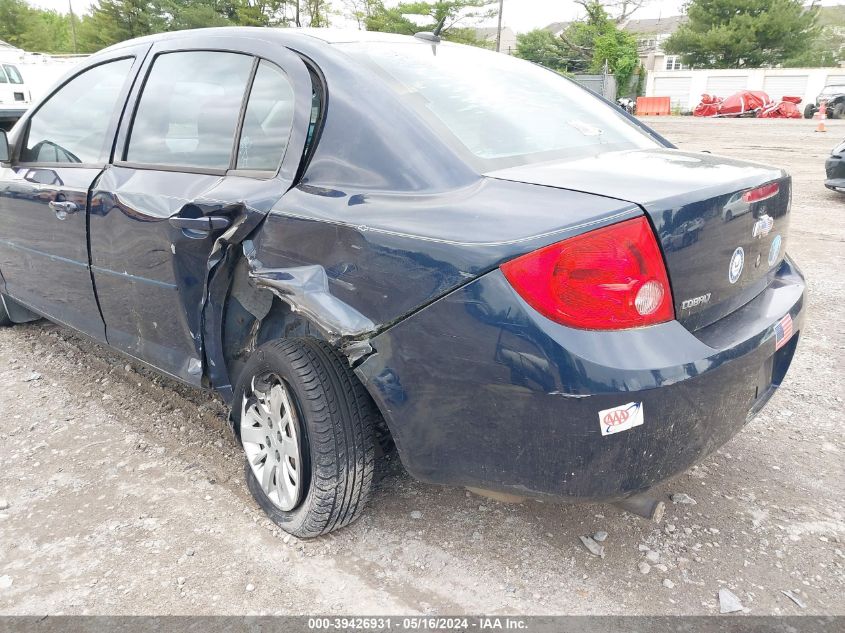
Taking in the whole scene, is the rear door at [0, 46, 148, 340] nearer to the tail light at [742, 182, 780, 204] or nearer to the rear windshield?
the rear windshield

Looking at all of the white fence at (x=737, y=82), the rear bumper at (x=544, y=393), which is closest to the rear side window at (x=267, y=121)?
the rear bumper at (x=544, y=393)

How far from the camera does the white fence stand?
1499 inches

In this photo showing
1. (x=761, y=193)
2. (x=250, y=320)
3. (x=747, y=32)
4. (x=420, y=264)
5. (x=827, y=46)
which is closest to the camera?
(x=420, y=264)

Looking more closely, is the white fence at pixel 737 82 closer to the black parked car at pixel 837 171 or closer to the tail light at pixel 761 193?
the black parked car at pixel 837 171

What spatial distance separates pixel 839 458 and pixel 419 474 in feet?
6.39

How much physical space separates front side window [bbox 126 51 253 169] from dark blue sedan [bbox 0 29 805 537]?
1 cm

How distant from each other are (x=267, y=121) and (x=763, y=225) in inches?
67.0

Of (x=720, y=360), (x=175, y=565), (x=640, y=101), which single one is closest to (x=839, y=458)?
(x=720, y=360)

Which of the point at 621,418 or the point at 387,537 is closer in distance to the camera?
the point at 621,418

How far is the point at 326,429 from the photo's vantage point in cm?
213

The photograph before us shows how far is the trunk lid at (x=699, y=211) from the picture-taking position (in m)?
1.79

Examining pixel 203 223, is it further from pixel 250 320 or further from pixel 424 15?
pixel 424 15

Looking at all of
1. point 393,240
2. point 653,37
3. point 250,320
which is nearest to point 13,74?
point 250,320

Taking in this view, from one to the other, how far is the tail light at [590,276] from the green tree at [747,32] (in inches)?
1988
